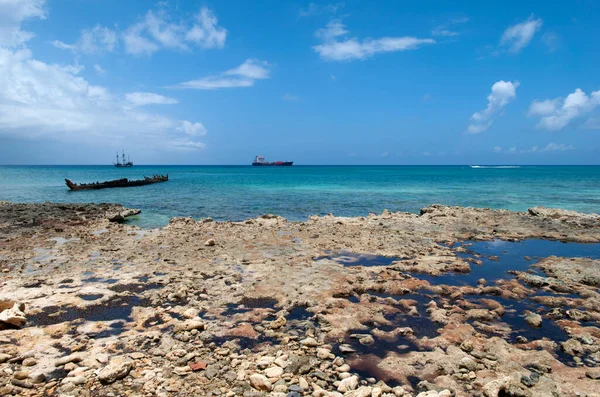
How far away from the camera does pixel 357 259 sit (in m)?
12.5

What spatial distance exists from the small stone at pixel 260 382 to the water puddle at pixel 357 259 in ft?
22.7

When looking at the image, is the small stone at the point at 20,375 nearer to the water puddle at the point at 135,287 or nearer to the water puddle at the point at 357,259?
Result: the water puddle at the point at 135,287

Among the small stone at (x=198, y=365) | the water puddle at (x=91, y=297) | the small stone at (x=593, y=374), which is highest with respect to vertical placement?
the water puddle at (x=91, y=297)

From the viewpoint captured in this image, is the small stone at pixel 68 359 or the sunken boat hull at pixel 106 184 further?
the sunken boat hull at pixel 106 184

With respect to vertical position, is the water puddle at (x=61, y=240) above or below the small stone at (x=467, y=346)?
above

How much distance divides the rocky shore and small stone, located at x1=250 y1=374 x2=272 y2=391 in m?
0.02

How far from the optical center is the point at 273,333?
686 centimetres

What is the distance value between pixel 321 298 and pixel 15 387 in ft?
19.8

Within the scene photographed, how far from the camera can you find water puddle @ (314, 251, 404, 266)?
12.0m

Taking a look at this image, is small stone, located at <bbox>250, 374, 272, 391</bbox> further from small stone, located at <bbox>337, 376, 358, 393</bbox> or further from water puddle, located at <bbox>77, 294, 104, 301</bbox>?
water puddle, located at <bbox>77, 294, 104, 301</bbox>

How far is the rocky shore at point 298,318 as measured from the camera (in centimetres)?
534

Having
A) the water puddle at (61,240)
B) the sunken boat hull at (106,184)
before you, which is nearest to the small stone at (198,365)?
the water puddle at (61,240)

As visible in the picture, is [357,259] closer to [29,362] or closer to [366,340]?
[366,340]

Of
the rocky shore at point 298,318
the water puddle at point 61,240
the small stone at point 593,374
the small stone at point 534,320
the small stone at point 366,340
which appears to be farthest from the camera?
the water puddle at point 61,240
